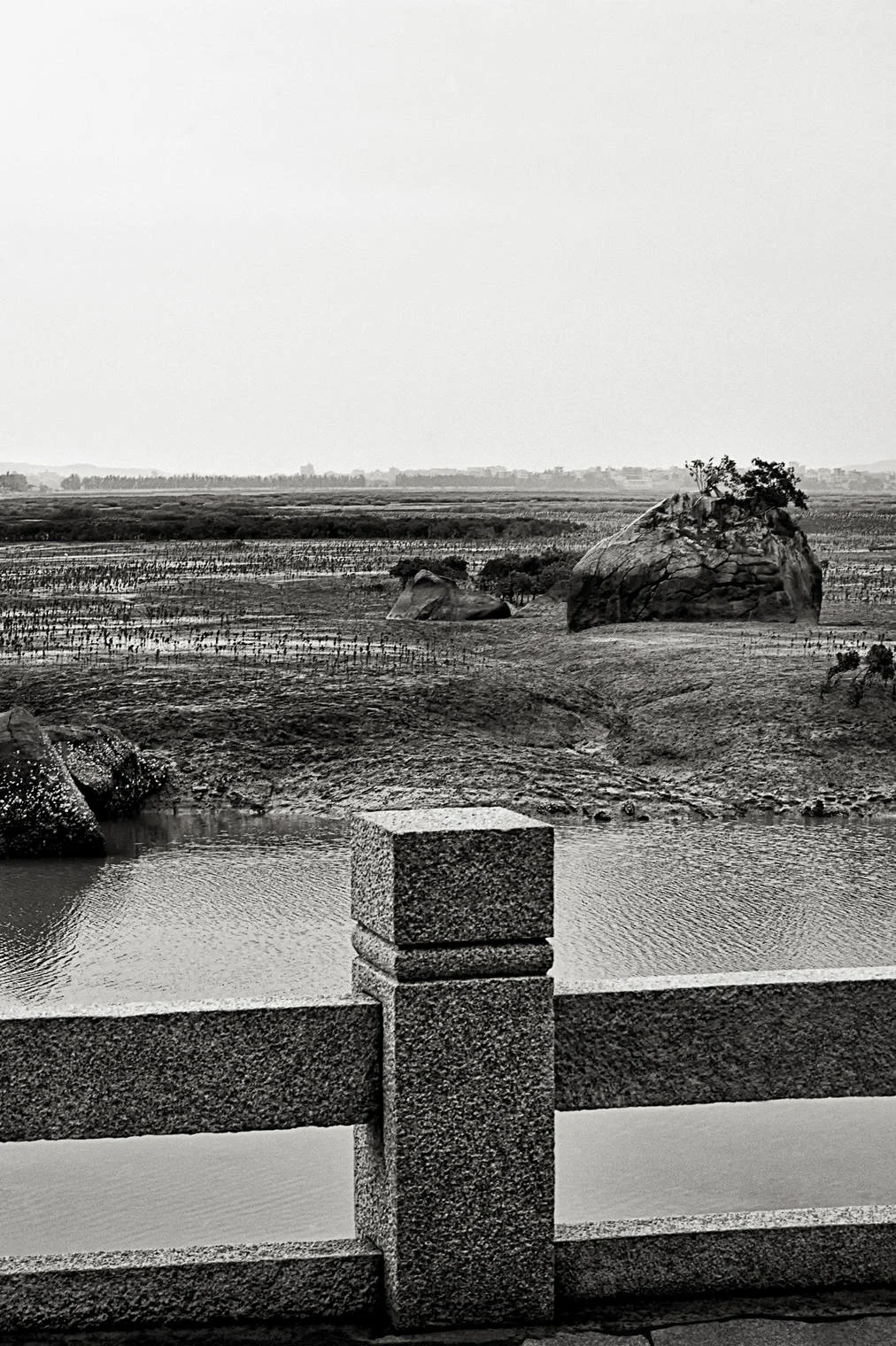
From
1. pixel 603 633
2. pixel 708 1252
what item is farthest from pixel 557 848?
pixel 603 633

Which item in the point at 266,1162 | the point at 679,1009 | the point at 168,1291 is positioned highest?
the point at 679,1009

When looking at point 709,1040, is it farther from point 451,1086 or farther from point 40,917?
point 40,917

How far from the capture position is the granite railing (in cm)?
376

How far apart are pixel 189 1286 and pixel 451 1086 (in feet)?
2.62

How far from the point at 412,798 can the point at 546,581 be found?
1549 cm

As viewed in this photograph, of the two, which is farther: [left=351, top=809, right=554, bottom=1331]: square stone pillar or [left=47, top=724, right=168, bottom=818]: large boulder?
[left=47, top=724, right=168, bottom=818]: large boulder

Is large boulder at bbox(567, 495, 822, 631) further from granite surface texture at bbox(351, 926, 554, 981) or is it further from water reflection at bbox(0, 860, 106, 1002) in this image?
granite surface texture at bbox(351, 926, 554, 981)

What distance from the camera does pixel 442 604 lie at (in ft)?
78.8

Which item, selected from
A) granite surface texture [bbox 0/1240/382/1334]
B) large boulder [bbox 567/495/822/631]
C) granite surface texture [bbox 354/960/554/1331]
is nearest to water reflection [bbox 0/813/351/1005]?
granite surface texture [bbox 0/1240/382/1334]

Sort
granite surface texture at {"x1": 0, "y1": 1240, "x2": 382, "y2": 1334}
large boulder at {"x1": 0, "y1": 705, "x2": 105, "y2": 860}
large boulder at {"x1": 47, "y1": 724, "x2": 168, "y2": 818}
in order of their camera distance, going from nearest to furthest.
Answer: granite surface texture at {"x1": 0, "y1": 1240, "x2": 382, "y2": 1334} → large boulder at {"x1": 0, "y1": 705, "x2": 105, "y2": 860} → large boulder at {"x1": 47, "y1": 724, "x2": 168, "y2": 818}

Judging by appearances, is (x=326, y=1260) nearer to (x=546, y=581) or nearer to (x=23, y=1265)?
(x=23, y=1265)

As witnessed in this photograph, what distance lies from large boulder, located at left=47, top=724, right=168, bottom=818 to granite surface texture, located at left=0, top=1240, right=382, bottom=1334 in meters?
9.04

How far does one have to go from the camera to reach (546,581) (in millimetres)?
28453

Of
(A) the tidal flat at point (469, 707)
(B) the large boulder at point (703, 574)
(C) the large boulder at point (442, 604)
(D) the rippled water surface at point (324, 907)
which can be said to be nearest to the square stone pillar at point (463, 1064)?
(D) the rippled water surface at point (324, 907)
